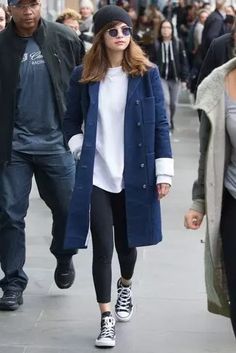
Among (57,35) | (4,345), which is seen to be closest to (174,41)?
(57,35)

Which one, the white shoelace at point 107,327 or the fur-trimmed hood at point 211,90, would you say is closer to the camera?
the fur-trimmed hood at point 211,90

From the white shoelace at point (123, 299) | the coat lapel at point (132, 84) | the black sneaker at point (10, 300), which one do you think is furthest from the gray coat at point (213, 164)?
the black sneaker at point (10, 300)

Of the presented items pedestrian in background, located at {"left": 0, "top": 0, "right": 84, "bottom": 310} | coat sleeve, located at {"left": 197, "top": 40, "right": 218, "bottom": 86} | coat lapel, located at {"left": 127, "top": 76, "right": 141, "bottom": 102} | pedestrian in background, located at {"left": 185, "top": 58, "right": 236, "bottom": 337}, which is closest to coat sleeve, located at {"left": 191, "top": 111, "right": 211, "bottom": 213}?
pedestrian in background, located at {"left": 185, "top": 58, "right": 236, "bottom": 337}

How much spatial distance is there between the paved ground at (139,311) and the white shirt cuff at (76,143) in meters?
1.00

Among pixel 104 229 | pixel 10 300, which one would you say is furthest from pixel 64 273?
pixel 104 229

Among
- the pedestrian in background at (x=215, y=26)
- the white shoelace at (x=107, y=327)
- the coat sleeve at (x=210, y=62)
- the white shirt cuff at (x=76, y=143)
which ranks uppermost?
the coat sleeve at (x=210, y=62)

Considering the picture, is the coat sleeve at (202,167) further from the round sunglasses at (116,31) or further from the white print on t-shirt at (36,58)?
the white print on t-shirt at (36,58)

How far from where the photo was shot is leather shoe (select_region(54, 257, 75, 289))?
6.58 meters

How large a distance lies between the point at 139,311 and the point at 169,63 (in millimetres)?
9370

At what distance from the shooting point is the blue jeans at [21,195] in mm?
6246

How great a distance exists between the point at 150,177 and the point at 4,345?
1.16 metres

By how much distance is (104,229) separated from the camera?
5.55 meters

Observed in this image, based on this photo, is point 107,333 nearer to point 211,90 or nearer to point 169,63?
point 211,90

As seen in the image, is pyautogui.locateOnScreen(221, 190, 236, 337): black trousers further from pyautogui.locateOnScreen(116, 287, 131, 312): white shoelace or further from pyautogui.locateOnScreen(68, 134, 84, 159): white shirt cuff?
pyautogui.locateOnScreen(116, 287, 131, 312): white shoelace
